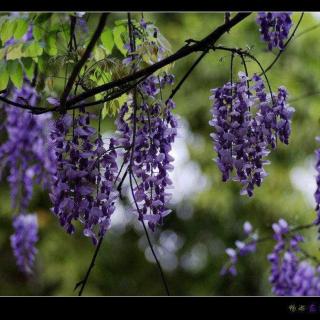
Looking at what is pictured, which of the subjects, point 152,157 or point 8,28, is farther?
point 8,28

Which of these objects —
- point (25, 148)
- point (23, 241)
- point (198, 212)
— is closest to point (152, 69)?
point (25, 148)

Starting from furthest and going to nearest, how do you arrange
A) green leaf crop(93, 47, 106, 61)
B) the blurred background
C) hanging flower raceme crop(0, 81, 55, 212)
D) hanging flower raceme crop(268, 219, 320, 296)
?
1. the blurred background
2. hanging flower raceme crop(0, 81, 55, 212)
3. hanging flower raceme crop(268, 219, 320, 296)
4. green leaf crop(93, 47, 106, 61)

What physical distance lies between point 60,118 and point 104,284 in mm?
4152

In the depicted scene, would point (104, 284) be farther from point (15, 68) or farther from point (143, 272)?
point (15, 68)

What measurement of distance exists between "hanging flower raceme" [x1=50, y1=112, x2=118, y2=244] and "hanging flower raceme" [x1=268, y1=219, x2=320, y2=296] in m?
0.95

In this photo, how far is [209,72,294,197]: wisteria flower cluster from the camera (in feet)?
4.83

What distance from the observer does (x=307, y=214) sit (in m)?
4.84

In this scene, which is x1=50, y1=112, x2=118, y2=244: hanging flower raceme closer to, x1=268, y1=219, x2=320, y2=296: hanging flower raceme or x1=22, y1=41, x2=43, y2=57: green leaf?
x1=22, y1=41, x2=43, y2=57: green leaf

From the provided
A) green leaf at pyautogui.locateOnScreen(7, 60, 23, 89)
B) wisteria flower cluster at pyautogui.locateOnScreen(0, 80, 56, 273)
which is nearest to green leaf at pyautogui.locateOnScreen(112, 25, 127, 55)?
green leaf at pyautogui.locateOnScreen(7, 60, 23, 89)

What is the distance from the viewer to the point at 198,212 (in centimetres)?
548

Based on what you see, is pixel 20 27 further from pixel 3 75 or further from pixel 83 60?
pixel 83 60

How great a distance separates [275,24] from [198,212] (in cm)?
392

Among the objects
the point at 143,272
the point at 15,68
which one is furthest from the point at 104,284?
the point at 15,68
